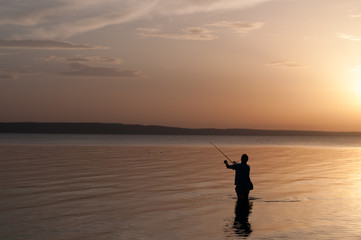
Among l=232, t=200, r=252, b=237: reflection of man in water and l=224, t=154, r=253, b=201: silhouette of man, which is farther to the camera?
l=224, t=154, r=253, b=201: silhouette of man

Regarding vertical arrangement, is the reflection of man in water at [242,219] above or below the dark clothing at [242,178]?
below

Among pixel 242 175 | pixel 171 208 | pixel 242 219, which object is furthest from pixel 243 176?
pixel 171 208

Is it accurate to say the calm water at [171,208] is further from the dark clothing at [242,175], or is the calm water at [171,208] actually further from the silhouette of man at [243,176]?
the dark clothing at [242,175]

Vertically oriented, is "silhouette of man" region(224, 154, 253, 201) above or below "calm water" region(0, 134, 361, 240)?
A: above

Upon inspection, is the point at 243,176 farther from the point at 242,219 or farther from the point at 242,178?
the point at 242,219

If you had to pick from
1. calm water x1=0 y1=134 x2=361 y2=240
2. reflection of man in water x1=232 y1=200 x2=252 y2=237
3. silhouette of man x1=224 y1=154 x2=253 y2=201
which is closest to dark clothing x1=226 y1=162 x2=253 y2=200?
silhouette of man x1=224 y1=154 x2=253 y2=201

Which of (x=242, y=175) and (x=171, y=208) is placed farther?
(x=242, y=175)

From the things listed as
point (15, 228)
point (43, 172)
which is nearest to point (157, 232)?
point (15, 228)

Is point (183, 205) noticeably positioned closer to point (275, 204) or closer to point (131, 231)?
→ point (275, 204)

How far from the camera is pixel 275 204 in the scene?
59.4 feet

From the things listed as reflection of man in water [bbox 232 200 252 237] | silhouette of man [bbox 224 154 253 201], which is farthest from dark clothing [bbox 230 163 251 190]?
reflection of man in water [bbox 232 200 252 237]

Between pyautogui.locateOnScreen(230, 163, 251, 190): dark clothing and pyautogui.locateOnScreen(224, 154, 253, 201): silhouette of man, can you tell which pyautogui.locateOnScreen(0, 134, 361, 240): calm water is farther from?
pyautogui.locateOnScreen(230, 163, 251, 190): dark clothing

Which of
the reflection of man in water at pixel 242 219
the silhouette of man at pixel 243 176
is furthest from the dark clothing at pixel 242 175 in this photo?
the reflection of man in water at pixel 242 219

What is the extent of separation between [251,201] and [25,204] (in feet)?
29.9
